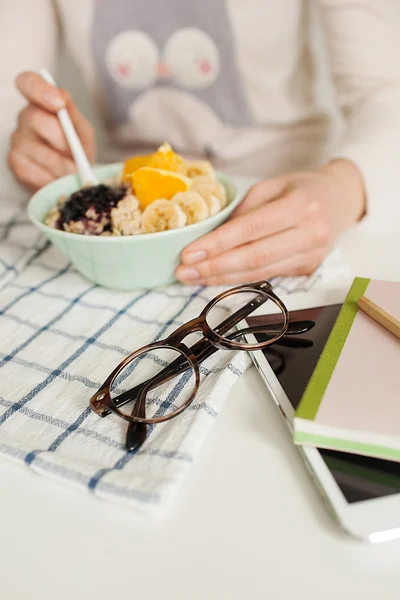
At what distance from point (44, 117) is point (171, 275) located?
28 centimetres

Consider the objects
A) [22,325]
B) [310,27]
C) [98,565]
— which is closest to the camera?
[98,565]

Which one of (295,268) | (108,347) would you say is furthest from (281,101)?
(108,347)

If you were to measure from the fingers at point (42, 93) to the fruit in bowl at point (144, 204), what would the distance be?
15cm

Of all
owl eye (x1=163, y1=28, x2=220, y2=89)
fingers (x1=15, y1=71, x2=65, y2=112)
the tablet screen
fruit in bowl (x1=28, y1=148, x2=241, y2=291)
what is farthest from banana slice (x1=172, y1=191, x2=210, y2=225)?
owl eye (x1=163, y1=28, x2=220, y2=89)

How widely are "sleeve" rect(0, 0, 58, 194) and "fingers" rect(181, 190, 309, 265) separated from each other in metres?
0.42

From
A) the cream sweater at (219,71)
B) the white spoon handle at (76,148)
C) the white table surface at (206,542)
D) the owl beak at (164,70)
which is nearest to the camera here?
the white table surface at (206,542)

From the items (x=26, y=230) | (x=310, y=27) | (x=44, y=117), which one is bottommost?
(x=26, y=230)

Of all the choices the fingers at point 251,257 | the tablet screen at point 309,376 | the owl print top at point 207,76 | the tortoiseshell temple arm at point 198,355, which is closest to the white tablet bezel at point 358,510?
the tablet screen at point 309,376

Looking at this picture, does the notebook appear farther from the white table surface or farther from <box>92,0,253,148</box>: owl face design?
<box>92,0,253,148</box>: owl face design

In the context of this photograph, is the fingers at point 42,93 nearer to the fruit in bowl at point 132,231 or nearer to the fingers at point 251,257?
the fruit in bowl at point 132,231

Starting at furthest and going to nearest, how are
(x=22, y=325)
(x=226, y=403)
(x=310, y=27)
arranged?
(x=310, y=27) → (x=22, y=325) → (x=226, y=403)

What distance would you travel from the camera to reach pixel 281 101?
83cm

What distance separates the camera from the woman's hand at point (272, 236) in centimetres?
50

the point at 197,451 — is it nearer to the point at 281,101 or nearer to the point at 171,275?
the point at 171,275
